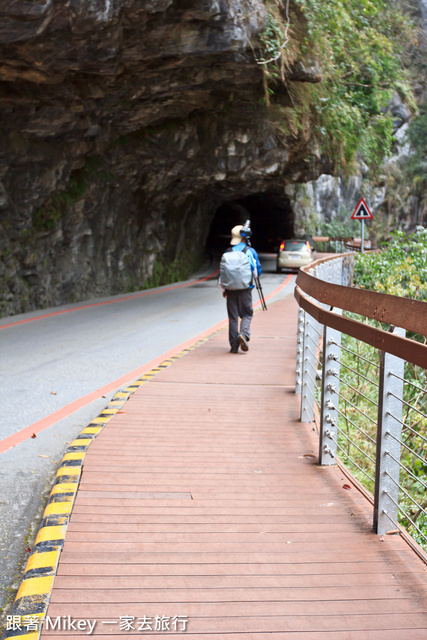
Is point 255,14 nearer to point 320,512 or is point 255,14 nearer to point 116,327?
point 116,327

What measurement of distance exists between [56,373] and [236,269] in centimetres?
299

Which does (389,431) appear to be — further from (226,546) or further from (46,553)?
(46,553)

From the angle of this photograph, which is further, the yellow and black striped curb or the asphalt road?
the asphalt road

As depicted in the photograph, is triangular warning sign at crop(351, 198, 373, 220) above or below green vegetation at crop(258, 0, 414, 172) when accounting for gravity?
Answer: below

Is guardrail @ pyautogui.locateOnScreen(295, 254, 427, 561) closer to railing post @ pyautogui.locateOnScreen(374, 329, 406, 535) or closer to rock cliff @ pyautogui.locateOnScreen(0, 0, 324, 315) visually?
railing post @ pyautogui.locateOnScreen(374, 329, 406, 535)

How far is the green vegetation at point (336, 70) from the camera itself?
59.0 feet

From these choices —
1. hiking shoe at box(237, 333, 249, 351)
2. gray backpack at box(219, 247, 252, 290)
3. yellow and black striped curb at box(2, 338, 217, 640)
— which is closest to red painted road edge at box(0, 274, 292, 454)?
yellow and black striped curb at box(2, 338, 217, 640)

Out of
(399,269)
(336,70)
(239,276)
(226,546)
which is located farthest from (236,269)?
(336,70)

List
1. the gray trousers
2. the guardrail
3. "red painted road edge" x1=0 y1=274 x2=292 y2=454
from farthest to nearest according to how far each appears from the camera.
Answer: the gray trousers, "red painted road edge" x1=0 y1=274 x2=292 y2=454, the guardrail

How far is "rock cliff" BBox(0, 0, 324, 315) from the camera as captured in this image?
11594 millimetres

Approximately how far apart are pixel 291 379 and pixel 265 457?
3166mm

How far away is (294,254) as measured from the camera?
29.8 meters

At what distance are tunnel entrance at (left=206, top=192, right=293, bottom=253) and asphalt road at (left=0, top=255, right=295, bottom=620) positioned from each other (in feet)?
84.5

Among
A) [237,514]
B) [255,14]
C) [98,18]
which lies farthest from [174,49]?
[237,514]
